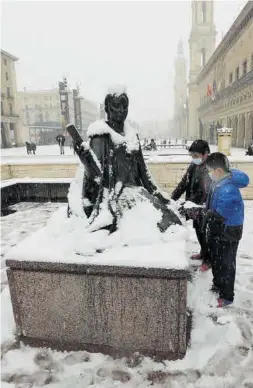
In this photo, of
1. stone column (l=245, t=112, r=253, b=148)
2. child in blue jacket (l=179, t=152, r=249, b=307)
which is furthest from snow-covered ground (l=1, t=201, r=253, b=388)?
stone column (l=245, t=112, r=253, b=148)

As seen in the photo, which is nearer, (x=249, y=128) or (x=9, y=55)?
(x=249, y=128)

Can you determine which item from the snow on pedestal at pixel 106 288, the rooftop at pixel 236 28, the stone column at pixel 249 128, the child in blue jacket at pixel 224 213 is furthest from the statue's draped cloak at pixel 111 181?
the rooftop at pixel 236 28

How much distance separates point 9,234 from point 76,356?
11.9ft

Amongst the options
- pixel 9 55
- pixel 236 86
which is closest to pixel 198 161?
pixel 236 86

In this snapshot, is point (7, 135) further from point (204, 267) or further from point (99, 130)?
point (99, 130)

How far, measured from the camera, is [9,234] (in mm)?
5785

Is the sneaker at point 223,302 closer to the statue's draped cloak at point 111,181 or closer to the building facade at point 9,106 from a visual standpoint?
the statue's draped cloak at point 111,181

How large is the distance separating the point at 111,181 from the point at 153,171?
566 cm

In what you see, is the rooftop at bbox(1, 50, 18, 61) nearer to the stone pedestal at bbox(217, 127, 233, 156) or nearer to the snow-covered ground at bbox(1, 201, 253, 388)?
the stone pedestal at bbox(217, 127, 233, 156)

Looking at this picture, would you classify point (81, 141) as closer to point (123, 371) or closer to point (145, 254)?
point (145, 254)

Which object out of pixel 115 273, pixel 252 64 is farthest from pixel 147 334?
pixel 252 64

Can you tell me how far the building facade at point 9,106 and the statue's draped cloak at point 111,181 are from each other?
127ft

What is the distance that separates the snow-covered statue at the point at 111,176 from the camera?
2.61 m

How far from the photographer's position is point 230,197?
2773 mm
